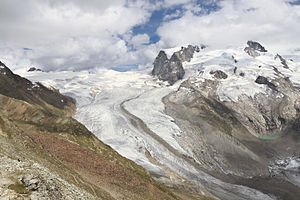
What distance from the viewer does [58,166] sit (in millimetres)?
25203

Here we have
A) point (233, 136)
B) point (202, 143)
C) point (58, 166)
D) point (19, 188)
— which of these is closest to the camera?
point (19, 188)

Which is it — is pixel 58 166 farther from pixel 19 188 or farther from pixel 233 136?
pixel 233 136

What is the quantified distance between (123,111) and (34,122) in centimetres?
9926

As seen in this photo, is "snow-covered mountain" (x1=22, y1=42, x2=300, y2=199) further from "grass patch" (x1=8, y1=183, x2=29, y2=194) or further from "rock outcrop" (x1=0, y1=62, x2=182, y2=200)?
"grass patch" (x1=8, y1=183, x2=29, y2=194)

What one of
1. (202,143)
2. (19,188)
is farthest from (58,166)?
(202,143)

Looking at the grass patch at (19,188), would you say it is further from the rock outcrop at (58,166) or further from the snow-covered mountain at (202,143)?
the snow-covered mountain at (202,143)

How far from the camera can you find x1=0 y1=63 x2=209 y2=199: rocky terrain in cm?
1484

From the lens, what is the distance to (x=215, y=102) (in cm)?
18950

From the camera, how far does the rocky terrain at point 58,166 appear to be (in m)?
14.8

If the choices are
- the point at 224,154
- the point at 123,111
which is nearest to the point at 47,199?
the point at 224,154

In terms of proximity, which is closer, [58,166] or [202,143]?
[58,166]

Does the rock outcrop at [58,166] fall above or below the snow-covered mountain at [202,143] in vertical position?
above

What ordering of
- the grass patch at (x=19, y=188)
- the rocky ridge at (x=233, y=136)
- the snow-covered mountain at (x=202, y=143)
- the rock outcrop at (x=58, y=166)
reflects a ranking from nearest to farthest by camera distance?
the grass patch at (x=19, y=188), the rock outcrop at (x=58, y=166), the snow-covered mountain at (x=202, y=143), the rocky ridge at (x=233, y=136)

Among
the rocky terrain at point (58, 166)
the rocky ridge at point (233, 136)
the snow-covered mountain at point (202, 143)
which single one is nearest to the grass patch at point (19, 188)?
the rocky terrain at point (58, 166)
